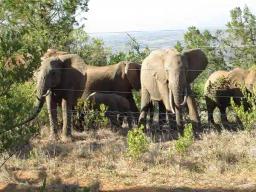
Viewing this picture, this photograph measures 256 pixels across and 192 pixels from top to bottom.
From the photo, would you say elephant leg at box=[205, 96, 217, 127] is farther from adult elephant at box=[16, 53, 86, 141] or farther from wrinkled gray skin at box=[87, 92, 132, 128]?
adult elephant at box=[16, 53, 86, 141]

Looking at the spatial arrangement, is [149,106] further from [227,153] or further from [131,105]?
[227,153]

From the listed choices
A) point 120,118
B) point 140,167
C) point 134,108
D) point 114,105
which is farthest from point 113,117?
point 140,167

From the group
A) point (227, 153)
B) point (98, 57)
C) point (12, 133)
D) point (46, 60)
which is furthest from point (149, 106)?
point (12, 133)

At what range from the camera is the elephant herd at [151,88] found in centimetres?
1185

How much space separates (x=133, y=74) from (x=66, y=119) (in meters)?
3.27

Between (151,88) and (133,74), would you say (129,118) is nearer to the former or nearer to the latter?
(151,88)

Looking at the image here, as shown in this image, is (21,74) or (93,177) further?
(93,177)

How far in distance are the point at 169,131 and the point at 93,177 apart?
10.3ft

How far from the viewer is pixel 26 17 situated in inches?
681

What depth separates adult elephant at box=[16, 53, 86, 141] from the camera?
11.9 m

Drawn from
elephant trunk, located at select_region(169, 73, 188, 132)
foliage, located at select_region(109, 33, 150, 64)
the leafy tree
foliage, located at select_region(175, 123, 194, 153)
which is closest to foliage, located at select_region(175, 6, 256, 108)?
the leafy tree

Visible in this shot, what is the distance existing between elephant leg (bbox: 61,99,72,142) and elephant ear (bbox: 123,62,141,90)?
269 centimetres

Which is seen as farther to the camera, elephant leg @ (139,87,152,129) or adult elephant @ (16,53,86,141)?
elephant leg @ (139,87,152,129)

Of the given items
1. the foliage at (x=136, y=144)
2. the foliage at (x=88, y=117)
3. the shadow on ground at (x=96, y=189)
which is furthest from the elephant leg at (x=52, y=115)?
the shadow on ground at (x=96, y=189)
